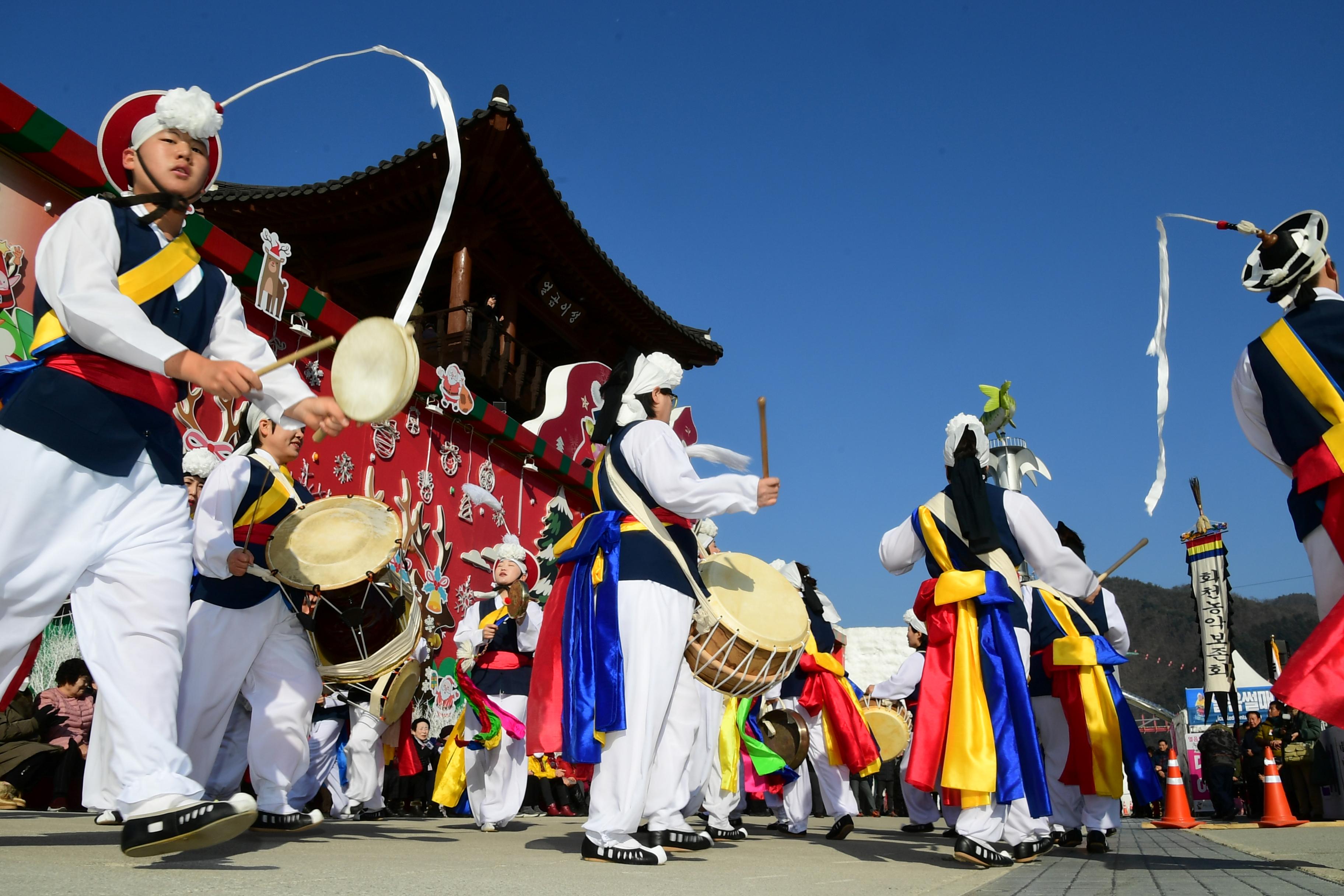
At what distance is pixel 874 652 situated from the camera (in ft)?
82.1

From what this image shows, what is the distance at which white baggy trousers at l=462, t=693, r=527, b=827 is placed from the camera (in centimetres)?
533

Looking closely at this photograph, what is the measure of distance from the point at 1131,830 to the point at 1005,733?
4.20m

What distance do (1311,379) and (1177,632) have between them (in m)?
58.8

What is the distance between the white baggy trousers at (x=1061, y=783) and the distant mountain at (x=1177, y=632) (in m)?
48.8

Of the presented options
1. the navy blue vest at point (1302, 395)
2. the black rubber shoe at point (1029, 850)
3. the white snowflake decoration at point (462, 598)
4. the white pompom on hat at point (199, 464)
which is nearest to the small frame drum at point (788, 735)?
the black rubber shoe at point (1029, 850)

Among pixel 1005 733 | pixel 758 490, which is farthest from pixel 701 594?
pixel 1005 733

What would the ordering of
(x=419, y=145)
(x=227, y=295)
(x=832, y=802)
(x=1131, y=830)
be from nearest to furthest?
(x=227, y=295)
(x=832, y=802)
(x=1131, y=830)
(x=419, y=145)

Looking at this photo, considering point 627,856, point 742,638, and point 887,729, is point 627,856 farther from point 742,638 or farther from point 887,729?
point 887,729

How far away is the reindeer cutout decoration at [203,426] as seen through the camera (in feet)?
18.3

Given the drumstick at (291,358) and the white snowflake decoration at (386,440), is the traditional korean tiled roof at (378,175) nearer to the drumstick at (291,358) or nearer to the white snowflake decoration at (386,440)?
the white snowflake decoration at (386,440)

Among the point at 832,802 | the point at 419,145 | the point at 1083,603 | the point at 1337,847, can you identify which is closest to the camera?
the point at 1337,847

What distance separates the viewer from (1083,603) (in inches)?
213

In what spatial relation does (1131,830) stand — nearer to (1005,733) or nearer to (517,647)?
(1005,733)

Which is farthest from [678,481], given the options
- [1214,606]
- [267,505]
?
[1214,606]
